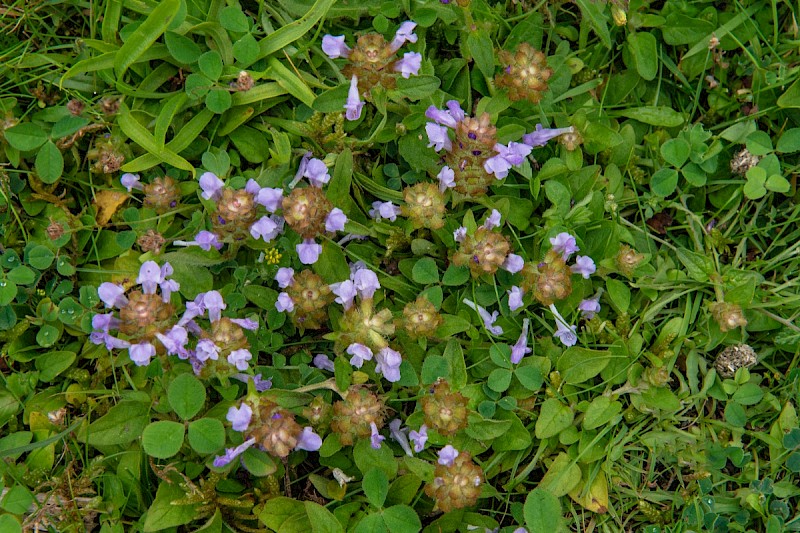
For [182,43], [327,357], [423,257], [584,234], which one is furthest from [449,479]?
[182,43]

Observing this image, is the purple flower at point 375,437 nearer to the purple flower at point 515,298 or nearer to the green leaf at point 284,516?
the green leaf at point 284,516

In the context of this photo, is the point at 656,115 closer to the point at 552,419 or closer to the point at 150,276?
the point at 552,419

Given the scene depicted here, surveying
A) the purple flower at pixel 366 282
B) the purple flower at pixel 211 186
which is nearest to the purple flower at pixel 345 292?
the purple flower at pixel 366 282

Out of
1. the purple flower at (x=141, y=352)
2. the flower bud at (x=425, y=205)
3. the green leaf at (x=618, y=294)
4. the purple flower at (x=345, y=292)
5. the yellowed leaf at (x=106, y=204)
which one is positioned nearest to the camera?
the purple flower at (x=141, y=352)

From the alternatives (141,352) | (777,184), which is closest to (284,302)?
(141,352)

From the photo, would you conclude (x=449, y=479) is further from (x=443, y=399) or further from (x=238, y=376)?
(x=238, y=376)
